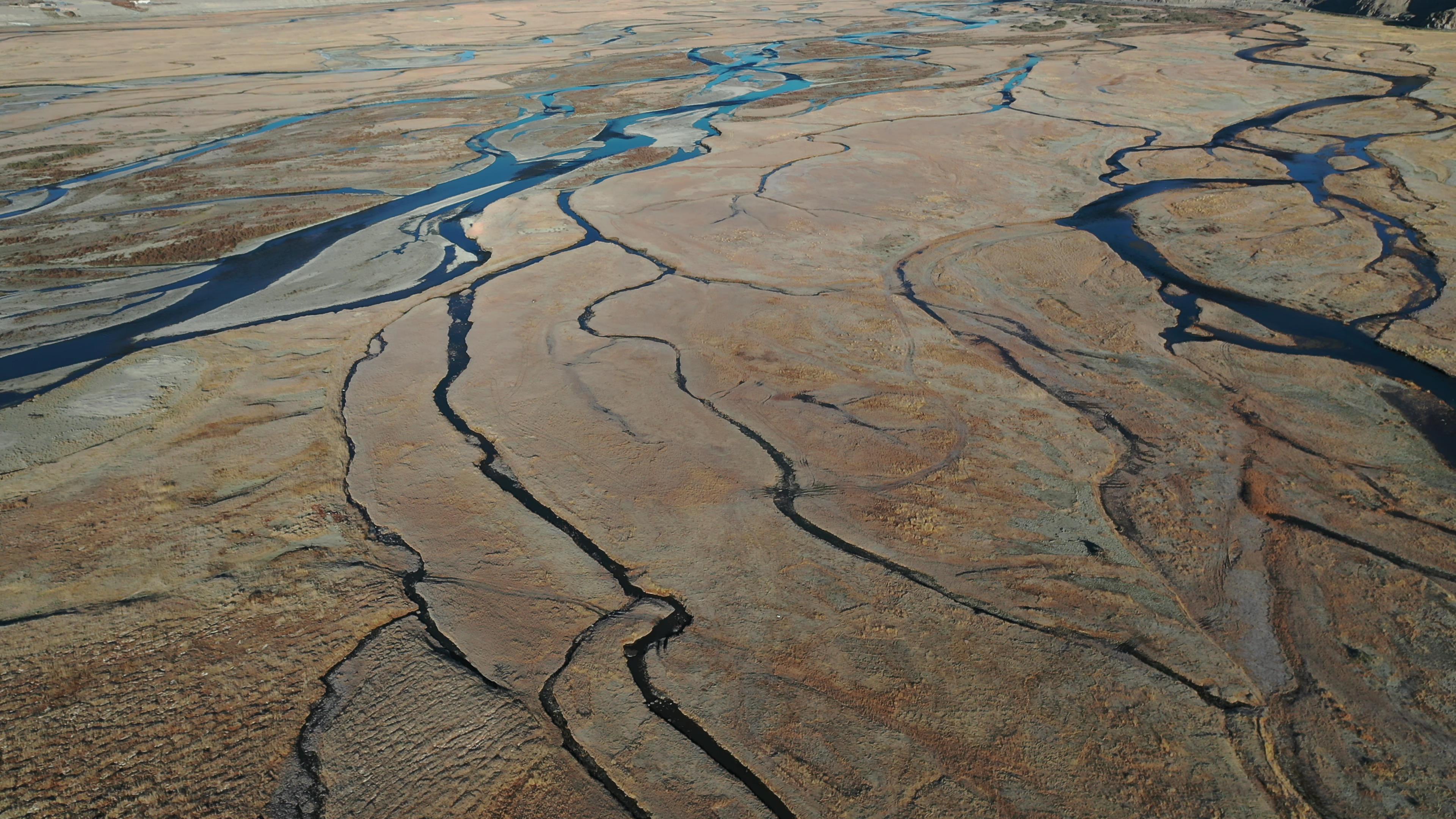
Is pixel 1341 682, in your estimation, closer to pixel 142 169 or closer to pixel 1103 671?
pixel 1103 671

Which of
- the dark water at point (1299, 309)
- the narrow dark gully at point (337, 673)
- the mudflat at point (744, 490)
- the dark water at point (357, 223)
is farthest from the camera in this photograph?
the dark water at point (357, 223)

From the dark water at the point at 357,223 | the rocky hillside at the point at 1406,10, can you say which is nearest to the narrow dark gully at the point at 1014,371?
the dark water at the point at 357,223

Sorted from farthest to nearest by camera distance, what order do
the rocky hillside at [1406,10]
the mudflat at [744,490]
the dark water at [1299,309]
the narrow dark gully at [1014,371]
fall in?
1. the rocky hillside at [1406,10]
2. the dark water at [1299,309]
3. the narrow dark gully at [1014,371]
4. the mudflat at [744,490]

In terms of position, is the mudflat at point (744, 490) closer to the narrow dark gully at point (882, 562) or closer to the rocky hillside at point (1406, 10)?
the narrow dark gully at point (882, 562)

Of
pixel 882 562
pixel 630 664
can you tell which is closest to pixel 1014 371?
pixel 882 562

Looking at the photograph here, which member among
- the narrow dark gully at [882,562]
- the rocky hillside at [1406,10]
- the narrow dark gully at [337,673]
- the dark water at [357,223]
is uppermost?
the rocky hillside at [1406,10]

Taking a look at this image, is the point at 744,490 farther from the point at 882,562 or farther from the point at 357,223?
the point at 357,223

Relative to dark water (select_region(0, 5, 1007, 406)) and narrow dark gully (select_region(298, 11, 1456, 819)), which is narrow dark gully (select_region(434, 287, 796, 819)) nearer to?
narrow dark gully (select_region(298, 11, 1456, 819))

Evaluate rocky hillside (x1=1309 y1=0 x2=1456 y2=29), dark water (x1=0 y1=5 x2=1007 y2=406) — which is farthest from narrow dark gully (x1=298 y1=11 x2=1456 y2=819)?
rocky hillside (x1=1309 y1=0 x2=1456 y2=29)

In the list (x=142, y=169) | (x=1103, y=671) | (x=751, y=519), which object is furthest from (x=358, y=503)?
(x=142, y=169)

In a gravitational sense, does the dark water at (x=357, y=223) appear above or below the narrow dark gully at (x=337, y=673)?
above
